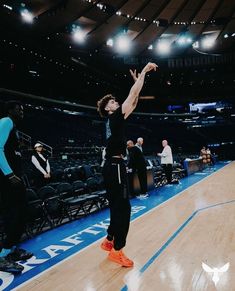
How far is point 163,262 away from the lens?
9.76ft

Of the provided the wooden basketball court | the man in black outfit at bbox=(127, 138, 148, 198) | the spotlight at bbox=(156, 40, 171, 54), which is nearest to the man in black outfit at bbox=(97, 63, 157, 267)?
the wooden basketball court

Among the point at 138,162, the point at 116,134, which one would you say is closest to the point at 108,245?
the point at 116,134

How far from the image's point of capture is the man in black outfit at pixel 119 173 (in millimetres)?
2895

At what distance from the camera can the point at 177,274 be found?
2652 millimetres

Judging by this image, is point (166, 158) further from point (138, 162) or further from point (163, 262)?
point (163, 262)

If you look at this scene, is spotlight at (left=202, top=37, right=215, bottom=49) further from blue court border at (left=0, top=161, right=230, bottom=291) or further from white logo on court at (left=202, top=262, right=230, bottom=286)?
white logo on court at (left=202, top=262, right=230, bottom=286)

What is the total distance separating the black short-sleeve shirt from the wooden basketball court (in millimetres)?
1181

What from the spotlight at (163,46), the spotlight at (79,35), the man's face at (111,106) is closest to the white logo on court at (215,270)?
the man's face at (111,106)

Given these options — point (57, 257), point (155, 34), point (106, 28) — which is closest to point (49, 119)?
point (106, 28)

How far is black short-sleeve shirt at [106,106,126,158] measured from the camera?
2.88 metres

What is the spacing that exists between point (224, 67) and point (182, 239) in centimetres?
2614

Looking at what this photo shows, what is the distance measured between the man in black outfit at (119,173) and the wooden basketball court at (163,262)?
0.26m

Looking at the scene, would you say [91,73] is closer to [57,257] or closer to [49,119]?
[49,119]

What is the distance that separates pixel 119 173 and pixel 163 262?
1.03m
